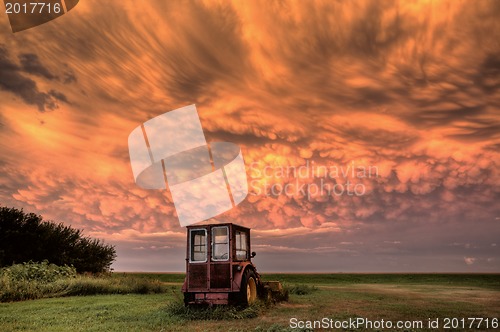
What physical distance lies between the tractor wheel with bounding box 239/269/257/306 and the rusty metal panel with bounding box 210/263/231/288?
544 mm

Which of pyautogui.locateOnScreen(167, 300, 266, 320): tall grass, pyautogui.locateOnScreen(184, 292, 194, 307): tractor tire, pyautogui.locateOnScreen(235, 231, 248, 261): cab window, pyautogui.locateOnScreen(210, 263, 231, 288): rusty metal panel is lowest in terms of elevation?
pyautogui.locateOnScreen(167, 300, 266, 320): tall grass

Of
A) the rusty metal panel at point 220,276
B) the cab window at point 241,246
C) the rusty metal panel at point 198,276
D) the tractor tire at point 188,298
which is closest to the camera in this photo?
the rusty metal panel at point 220,276

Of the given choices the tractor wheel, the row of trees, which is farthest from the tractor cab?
the row of trees

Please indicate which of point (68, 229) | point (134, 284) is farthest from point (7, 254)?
point (134, 284)

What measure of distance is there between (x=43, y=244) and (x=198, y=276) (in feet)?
70.8

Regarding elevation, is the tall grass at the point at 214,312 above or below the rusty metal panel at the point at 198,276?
below

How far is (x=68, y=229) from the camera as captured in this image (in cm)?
3469

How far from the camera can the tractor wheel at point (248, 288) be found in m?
15.0

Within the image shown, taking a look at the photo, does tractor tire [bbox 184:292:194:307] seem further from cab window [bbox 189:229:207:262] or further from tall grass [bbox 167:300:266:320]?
cab window [bbox 189:229:207:262]

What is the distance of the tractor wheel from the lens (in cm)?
1498

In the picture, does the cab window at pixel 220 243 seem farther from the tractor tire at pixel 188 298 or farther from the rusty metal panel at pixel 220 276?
the tractor tire at pixel 188 298

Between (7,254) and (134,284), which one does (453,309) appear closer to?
(134,284)

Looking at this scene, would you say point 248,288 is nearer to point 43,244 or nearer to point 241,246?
point 241,246

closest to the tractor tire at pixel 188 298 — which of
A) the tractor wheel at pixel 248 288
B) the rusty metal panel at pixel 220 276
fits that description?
the rusty metal panel at pixel 220 276
